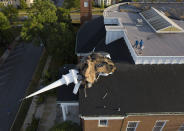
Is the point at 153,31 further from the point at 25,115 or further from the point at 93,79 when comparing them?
the point at 25,115

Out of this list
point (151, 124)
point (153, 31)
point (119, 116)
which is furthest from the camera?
point (153, 31)

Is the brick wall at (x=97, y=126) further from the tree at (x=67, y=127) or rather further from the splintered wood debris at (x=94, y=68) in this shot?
the splintered wood debris at (x=94, y=68)

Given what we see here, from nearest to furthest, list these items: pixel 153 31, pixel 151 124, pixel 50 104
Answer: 1. pixel 151 124
2. pixel 153 31
3. pixel 50 104

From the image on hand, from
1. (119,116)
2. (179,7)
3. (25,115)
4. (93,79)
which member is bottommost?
(25,115)

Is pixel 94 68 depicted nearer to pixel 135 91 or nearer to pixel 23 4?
pixel 135 91

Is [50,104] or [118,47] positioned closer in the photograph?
[118,47]

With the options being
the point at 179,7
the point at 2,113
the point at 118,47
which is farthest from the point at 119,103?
the point at 179,7

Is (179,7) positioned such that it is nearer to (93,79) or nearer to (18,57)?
(93,79)

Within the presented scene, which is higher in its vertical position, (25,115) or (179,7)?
(179,7)
